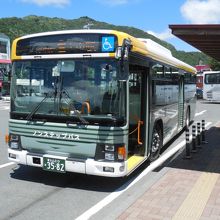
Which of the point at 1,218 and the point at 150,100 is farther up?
the point at 150,100

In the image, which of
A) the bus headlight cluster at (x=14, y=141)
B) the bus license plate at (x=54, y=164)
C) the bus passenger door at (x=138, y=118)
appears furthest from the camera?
the bus passenger door at (x=138, y=118)

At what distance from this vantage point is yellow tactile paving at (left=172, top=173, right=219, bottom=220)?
5840mm

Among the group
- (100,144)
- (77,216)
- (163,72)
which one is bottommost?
(77,216)

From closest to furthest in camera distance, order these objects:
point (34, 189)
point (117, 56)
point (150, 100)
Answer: point (117, 56)
point (34, 189)
point (150, 100)

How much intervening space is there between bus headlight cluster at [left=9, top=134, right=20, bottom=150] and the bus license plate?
725mm

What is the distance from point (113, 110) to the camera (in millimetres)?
6934

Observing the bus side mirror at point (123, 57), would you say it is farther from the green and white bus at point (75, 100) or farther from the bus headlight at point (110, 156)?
the bus headlight at point (110, 156)

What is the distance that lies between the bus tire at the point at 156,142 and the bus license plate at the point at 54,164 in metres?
2.64

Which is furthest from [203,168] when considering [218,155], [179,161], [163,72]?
[163,72]

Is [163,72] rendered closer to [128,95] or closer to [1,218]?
[128,95]

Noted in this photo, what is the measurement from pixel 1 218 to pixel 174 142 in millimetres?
7859

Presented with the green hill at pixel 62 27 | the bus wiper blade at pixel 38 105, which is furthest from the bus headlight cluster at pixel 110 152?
the green hill at pixel 62 27

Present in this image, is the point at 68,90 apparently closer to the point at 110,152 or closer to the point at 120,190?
the point at 110,152

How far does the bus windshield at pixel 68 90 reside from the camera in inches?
273
